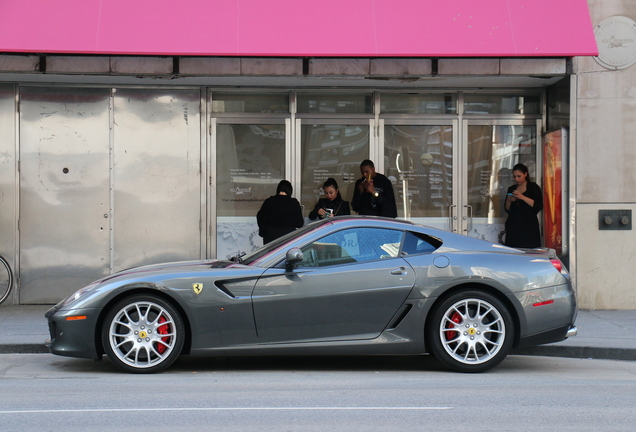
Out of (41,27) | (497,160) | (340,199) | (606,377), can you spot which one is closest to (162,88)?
(41,27)

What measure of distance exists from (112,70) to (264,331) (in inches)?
211

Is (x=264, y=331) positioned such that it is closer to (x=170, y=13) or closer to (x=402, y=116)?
(x=170, y=13)

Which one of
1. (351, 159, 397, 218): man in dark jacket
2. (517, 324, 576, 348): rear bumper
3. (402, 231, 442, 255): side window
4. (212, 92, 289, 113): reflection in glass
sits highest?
(212, 92, 289, 113): reflection in glass

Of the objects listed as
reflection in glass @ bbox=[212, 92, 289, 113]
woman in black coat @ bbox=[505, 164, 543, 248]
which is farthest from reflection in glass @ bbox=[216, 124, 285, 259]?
woman in black coat @ bbox=[505, 164, 543, 248]

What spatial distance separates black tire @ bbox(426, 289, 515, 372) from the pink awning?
426cm

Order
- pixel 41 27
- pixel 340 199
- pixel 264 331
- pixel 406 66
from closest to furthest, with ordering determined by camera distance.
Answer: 1. pixel 264 331
2. pixel 41 27
3. pixel 406 66
4. pixel 340 199

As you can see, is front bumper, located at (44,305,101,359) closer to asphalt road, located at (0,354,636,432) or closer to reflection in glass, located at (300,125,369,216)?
asphalt road, located at (0,354,636,432)

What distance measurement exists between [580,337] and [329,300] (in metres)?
3.42

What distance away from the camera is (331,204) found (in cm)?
1183

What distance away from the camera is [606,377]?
7289 mm

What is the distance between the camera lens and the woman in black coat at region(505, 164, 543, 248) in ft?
37.8

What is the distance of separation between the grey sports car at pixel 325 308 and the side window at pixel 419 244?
9 cm

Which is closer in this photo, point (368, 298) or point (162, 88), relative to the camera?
point (368, 298)

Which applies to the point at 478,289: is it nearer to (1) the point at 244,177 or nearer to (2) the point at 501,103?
(1) the point at 244,177
